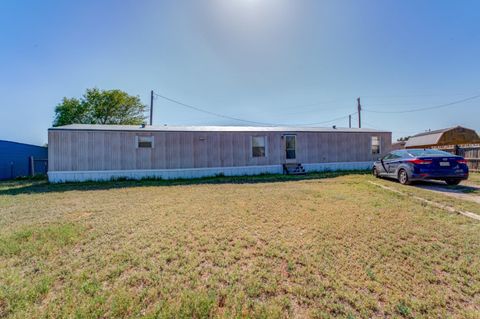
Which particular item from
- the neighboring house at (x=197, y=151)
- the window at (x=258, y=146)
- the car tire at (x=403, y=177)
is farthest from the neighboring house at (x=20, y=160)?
the car tire at (x=403, y=177)

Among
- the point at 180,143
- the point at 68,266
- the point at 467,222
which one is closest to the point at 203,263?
the point at 68,266

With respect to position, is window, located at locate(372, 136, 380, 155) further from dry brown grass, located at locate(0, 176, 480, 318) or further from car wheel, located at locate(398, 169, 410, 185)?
dry brown grass, located at locate(0, 176, 480, 318)

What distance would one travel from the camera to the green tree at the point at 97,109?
2420cm

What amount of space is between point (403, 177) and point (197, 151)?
30.1 ft

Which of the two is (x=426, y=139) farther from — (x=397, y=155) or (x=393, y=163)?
(x=393, y=163)

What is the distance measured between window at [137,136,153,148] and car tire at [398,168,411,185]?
1108 cm

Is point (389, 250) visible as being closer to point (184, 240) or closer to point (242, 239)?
point (242, 239)

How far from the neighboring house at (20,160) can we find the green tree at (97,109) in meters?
11.7

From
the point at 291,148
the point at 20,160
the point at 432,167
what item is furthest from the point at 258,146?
the point at 20,160

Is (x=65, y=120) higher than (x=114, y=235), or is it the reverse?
(x=65, y=120)

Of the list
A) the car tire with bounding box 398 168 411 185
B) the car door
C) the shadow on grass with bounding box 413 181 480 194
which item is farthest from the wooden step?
the shadow on grass with bounding box 413 181 480 194

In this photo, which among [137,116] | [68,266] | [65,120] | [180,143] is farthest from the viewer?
[137,116]

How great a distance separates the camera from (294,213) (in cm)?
452

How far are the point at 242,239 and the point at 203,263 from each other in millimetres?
795
